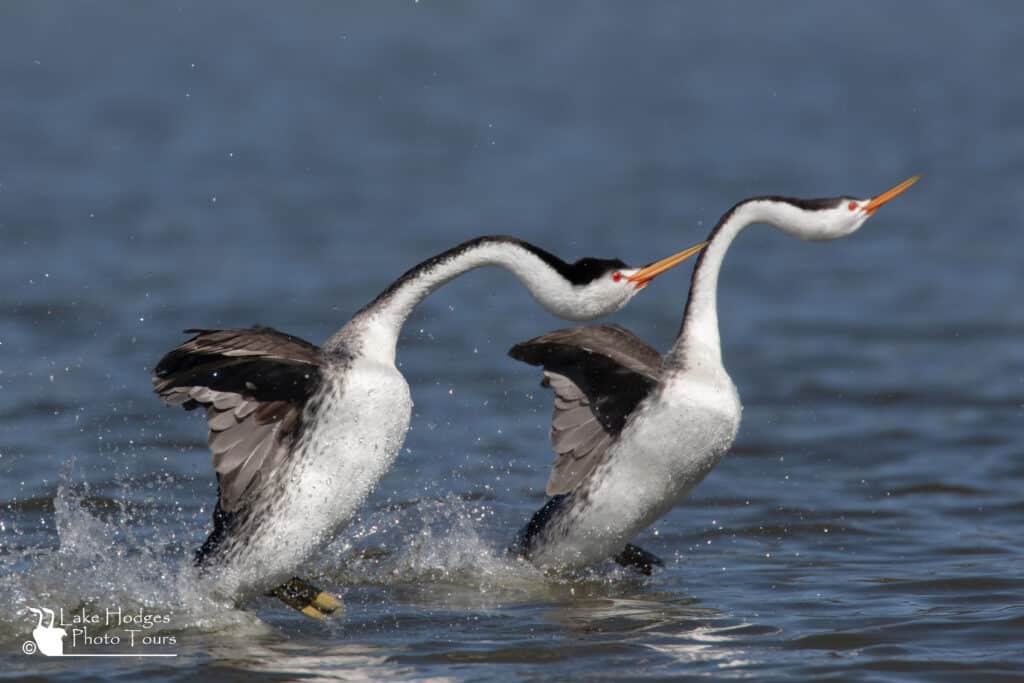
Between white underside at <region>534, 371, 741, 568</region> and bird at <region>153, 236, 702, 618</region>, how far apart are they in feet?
2.78

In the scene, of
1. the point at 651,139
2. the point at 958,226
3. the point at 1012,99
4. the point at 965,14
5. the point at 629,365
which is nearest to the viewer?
the point at 629,365

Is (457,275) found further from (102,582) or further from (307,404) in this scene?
(102,582)

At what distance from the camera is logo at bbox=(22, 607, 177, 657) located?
7820 millimetres

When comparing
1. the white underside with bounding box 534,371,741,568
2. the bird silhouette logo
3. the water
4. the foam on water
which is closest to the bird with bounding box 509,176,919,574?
the white underside with bounding box 534,371,741,568

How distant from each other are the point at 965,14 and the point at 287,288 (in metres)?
30.1

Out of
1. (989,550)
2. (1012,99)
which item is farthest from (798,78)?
(989,550)

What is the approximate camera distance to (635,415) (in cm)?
892

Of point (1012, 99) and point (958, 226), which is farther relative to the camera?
point (1012, 99)

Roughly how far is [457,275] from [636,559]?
2.07m

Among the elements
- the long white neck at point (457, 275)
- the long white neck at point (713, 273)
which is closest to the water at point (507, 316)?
the long white neck at point (713, 273)

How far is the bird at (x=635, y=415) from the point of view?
8781 millimetres

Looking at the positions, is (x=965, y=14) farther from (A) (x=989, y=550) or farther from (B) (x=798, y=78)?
(A) (x=989, y=550)

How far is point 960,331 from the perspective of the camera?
1605 centimetres

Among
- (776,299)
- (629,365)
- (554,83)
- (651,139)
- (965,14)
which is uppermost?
(965,14)
